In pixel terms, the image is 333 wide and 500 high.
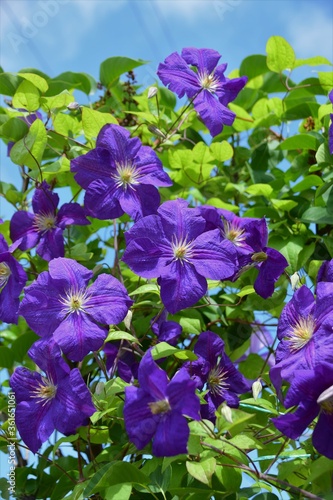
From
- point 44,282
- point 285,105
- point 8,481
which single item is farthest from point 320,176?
point 8,481

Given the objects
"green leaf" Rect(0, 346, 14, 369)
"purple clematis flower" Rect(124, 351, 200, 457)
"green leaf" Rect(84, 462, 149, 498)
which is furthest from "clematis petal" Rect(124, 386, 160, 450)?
"green leaf" Rect(0, 346, 14, 369)

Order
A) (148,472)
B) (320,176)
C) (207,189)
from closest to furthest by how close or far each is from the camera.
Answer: (148,472) < (320,176) < (207,189)

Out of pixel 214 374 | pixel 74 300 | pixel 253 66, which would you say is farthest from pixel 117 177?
pixel 253 66

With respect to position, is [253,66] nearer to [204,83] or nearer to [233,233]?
[204,83]

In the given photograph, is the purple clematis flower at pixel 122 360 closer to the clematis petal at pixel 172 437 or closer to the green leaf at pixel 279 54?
the clematis petal at pixel 172 437

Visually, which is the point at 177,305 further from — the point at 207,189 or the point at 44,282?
the point at 207,189

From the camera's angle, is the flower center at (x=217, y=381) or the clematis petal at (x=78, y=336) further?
the flower center at (x=217, y=381)

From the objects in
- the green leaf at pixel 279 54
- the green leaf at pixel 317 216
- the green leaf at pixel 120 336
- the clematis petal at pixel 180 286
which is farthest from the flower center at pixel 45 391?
the green leaf at pixel 279 54
